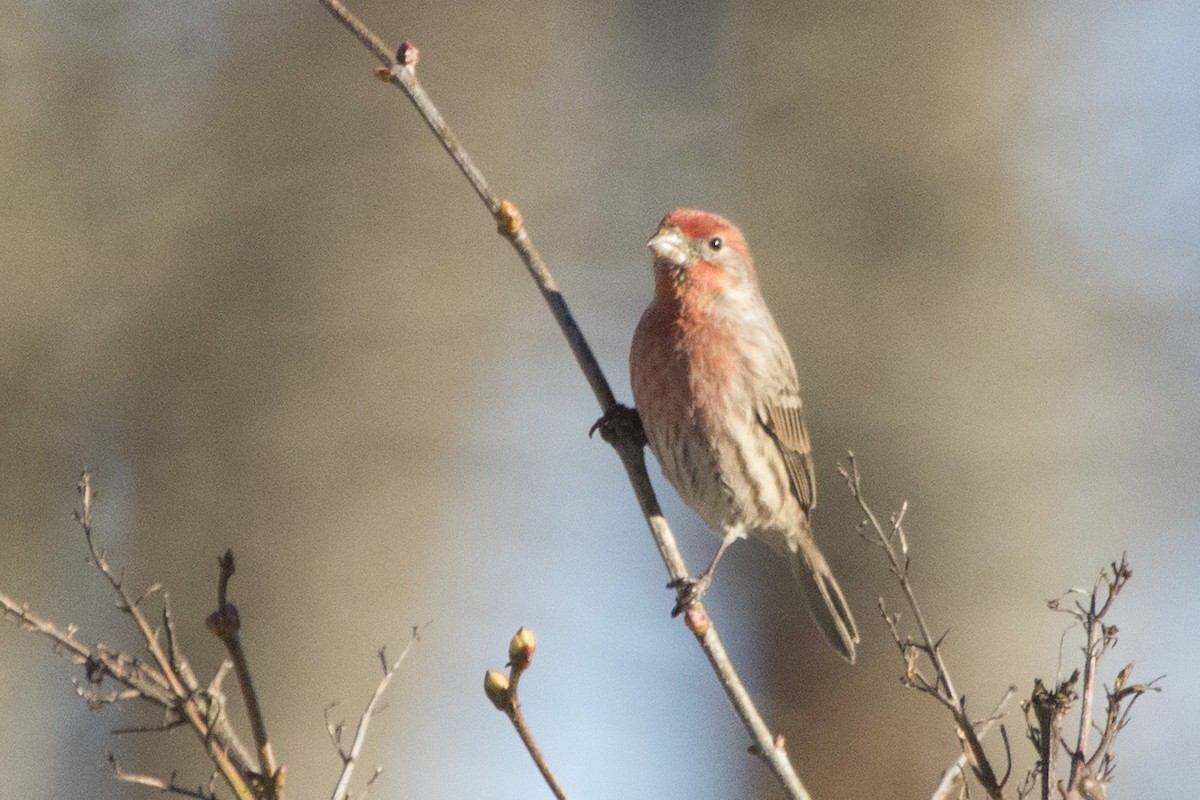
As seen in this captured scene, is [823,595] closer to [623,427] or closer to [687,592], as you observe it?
[623,427]

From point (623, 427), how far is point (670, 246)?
2.46ft

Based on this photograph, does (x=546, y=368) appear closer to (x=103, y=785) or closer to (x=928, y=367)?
(x=928, y=367)

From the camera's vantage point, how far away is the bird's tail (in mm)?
6469

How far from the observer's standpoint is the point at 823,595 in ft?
21.5

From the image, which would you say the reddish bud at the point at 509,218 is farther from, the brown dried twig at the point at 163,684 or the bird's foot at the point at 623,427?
the brown dried twig at the point at 163,684

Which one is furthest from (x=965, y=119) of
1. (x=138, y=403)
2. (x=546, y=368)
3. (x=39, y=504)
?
(x=39, y=504)

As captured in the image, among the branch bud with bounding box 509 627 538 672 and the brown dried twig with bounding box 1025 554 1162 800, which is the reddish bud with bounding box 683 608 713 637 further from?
the brown dried twig with bounding box 1025 554 1162 800

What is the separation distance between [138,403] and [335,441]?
48.7 inches

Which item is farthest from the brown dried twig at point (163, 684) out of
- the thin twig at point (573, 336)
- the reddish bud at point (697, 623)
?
the reddish bud at point (697, 623)

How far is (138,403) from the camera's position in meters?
9.01

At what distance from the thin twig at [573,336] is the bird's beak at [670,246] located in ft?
4.97

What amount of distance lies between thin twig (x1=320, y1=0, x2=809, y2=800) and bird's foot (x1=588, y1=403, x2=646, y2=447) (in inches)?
18.3

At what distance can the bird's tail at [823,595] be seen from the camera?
647 centimetres

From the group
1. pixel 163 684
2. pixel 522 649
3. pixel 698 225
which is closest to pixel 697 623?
pixel 522 649
